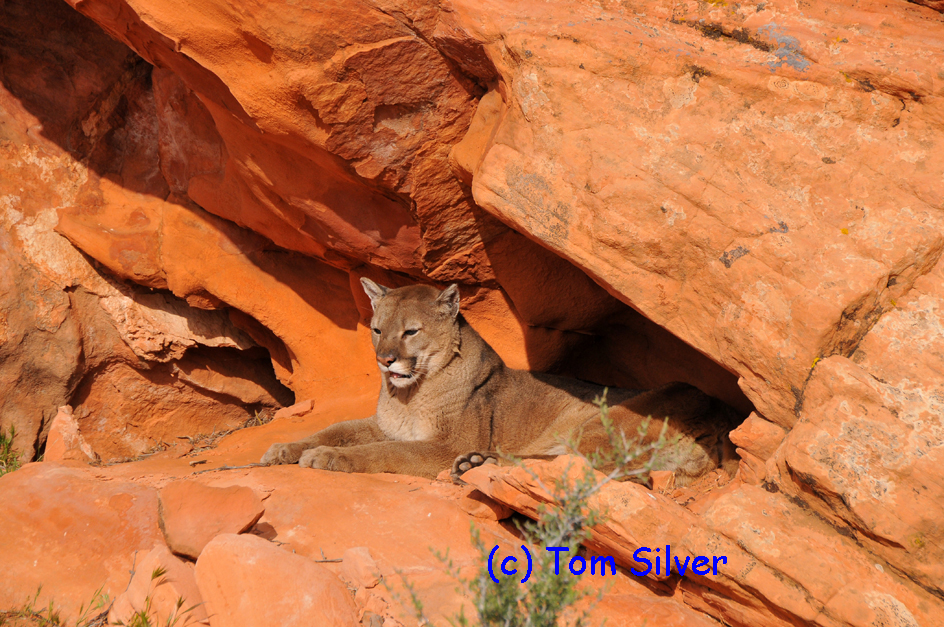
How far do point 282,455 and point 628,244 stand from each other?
2.92m

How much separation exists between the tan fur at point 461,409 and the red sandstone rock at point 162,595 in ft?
4.94

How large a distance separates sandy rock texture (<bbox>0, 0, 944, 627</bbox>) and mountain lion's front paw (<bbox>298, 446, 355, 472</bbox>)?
1.19 feet

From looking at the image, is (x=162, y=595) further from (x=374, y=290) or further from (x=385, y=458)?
(x=374, y=290)

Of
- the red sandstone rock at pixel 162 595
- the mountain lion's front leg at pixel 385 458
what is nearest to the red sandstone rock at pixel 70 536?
the red sandstone rock at pixel 162 595

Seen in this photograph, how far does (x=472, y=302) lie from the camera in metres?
6.20

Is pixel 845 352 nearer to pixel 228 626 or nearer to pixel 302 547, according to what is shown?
pixel 302 547

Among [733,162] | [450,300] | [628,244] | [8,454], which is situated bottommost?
[8,454]

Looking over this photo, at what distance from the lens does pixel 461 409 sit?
5238 mm

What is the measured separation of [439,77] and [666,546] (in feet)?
11.0

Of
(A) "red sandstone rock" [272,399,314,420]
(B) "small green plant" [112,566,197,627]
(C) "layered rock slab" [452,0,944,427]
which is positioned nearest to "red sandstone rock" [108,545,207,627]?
(B) "small green plant" [112,566,197,627]

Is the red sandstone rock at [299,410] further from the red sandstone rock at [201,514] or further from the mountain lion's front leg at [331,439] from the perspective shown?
the red sandstone rock at [201,514]

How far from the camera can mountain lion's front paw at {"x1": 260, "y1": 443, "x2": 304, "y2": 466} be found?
4.83 meters

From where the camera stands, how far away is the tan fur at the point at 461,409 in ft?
15.8

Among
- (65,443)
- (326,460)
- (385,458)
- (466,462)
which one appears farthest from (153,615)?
(65,443)
